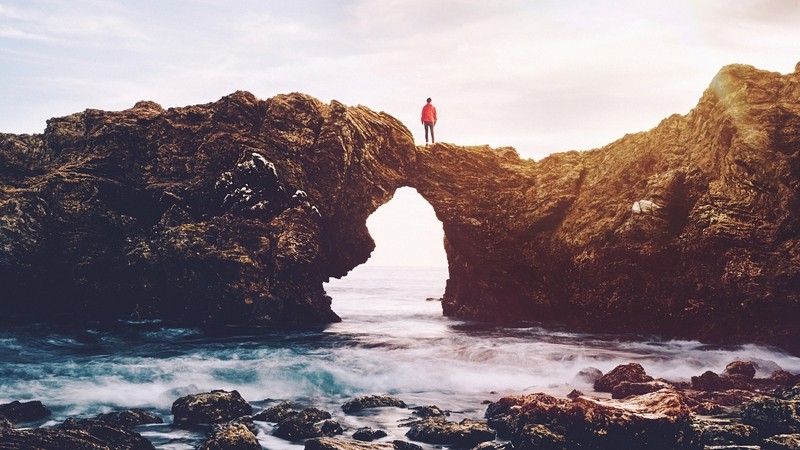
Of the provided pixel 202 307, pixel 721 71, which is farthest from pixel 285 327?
pixel 721 71

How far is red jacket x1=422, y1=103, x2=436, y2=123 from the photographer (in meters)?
36.4

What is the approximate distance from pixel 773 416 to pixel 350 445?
32.8 feet

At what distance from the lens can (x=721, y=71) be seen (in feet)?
93.4

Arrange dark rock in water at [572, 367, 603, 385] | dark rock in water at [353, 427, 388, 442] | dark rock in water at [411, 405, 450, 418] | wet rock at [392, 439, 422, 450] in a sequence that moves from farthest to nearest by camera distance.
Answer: dark rock in water at [572, 367, 603, 385]
dark rock in water at [411, 405, 450, 418]
dark rock in water at [353, 427, 388, 442]
wet rock at [392, 439, 422, 450]

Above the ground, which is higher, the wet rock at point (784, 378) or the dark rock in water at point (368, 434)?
the wet rock at point (784, 378)

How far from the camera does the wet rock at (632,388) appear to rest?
16.5m

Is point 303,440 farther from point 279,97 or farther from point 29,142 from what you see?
point 29,142

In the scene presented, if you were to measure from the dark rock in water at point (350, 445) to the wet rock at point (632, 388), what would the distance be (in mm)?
7201

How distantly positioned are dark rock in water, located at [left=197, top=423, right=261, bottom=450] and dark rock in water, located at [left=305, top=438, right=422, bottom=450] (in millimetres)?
1261

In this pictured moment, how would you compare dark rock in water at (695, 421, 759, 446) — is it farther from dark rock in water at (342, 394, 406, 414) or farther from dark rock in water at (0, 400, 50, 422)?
dark rock in water at (0, 400, 50, 422)

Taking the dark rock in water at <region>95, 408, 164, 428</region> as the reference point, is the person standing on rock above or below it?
above

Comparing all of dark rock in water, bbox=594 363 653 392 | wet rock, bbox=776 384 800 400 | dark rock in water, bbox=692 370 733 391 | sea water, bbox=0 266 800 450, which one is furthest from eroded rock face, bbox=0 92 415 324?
wet rock, bbox=776 384 800 400

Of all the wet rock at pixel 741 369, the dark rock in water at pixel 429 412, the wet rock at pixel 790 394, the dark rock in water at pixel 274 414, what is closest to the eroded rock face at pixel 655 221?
the wet rock at pixel 741 369

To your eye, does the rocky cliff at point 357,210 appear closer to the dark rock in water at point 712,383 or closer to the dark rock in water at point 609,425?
the dark rock in water at point 712,383
